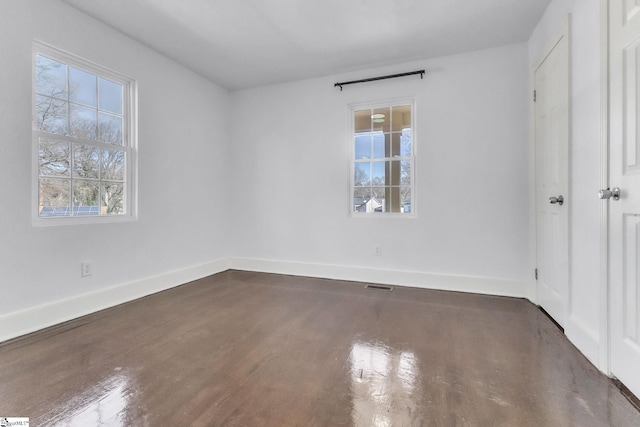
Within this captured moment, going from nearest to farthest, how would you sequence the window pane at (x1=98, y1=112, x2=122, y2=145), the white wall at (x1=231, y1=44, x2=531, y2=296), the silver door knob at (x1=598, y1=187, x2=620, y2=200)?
the silver door knob at (x1=598, y1=187, x2=620, y2=200) < the window pane at (x1=98, y1=112, x2=122, y2=145) < the white wall at (x1=231, y1=44, x2=531, y2=296)

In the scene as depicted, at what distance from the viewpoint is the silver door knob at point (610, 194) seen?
162cm

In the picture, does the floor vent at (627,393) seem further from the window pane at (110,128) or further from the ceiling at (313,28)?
the window pane at (110,128)

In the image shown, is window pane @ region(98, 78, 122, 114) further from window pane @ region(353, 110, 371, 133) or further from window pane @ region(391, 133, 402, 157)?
window pane @ region(391, 133, 402, 157)

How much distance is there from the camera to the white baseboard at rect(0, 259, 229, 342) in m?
2.25

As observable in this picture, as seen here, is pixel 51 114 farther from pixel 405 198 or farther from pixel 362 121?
pixel 405 198

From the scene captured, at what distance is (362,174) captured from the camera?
3998 mm

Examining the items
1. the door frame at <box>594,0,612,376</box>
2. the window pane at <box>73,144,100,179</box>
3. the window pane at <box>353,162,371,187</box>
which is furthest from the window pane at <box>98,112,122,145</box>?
the door frame at <box>594,0,612,376</box>

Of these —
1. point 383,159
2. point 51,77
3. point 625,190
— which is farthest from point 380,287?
point 51,77

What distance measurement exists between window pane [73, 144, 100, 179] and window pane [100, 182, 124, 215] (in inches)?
6.0

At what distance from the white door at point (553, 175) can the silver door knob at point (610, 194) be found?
601mm

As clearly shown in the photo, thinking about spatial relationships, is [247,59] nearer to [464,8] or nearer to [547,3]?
[464,8]

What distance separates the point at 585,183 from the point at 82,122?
4.16 m

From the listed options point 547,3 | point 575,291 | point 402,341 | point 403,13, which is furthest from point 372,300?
point 547,3

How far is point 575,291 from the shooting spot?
2.14 meters
